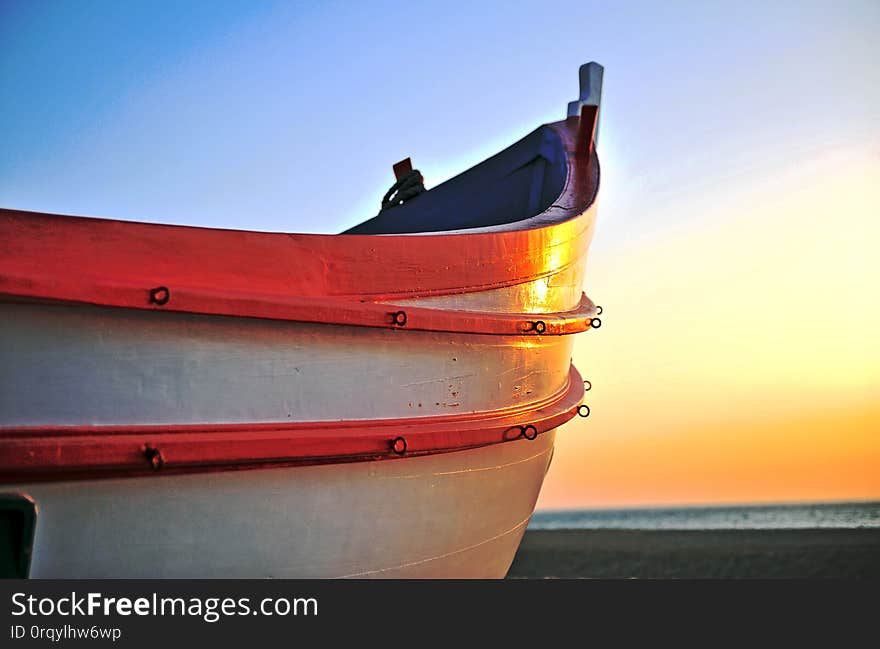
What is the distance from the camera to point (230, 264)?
3426mm

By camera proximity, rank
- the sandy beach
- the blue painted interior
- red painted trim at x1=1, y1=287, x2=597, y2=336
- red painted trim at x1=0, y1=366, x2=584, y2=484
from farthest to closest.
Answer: the sandy beach
the blue painted interior
red painted trim at x1=1, y1=287, x2=597, y2=336
red painted trim at x1=0, y1=366, x2=584, y2=484

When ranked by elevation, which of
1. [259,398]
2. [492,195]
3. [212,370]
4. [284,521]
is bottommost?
[284,521]

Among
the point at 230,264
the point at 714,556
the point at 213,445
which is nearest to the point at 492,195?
the point at 230,264

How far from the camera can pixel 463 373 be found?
4.30m

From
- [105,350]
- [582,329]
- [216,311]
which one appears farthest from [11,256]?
[582,329]

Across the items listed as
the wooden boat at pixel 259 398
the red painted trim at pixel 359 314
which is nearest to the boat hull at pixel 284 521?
the wooden boat at pixel 259 398

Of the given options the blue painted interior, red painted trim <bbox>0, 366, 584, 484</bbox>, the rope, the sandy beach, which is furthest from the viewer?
the sandy beach

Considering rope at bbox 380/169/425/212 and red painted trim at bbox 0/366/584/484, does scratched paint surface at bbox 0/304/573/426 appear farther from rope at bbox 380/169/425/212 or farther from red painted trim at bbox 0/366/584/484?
rope at bbox 380/169/425/212

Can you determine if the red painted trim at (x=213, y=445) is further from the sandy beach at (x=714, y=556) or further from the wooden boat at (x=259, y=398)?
the sandy beach at (x=714, y=556)

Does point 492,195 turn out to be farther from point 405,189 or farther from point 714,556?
point 714,556

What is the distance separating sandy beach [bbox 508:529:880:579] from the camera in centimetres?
1123

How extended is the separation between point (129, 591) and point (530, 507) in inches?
121

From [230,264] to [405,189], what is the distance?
4422mm

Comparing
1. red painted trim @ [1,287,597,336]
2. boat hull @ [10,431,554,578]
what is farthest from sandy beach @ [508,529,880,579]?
red painted trim @ [1,287,597,336]
